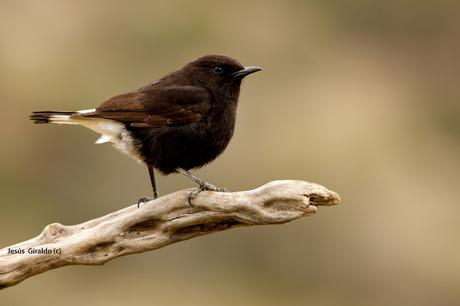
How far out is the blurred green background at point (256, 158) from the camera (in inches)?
722

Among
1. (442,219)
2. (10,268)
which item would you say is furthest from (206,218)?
(442,219)

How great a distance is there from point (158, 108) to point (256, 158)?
371 inches

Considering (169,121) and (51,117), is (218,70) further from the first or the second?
(51,117)

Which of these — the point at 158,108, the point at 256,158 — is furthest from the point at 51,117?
the point at 256,158

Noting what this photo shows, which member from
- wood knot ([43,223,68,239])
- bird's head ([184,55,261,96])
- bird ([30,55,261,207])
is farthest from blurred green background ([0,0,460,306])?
wood knot ([43,223,68,239])

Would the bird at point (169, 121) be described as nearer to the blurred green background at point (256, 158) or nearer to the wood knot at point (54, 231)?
the wood knot at point (54, 231)

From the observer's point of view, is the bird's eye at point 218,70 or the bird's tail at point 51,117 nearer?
the bird's tail at point 51,117

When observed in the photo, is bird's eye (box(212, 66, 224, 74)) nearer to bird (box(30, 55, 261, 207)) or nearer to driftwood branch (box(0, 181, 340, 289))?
bird (box(30, 55, 261, 207))

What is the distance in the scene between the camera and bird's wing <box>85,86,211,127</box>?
398 inches

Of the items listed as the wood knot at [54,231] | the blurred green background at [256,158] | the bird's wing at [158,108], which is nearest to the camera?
the wood knot at [54,231]

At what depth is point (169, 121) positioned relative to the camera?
1010 cm

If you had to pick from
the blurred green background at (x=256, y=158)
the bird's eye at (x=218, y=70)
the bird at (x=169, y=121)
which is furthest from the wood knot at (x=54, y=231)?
the blurred green background at (x=256, y=158)

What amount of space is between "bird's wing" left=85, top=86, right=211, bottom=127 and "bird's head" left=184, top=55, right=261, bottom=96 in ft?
0.78

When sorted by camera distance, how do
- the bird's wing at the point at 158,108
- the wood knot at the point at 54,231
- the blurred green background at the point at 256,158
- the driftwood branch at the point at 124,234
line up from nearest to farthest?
the driftwood branch at the point at 124,234 < the wood knot at the point at 54,231 < the bird's wing at the point at 158,108 < the blurred green background at the point at 256,158
